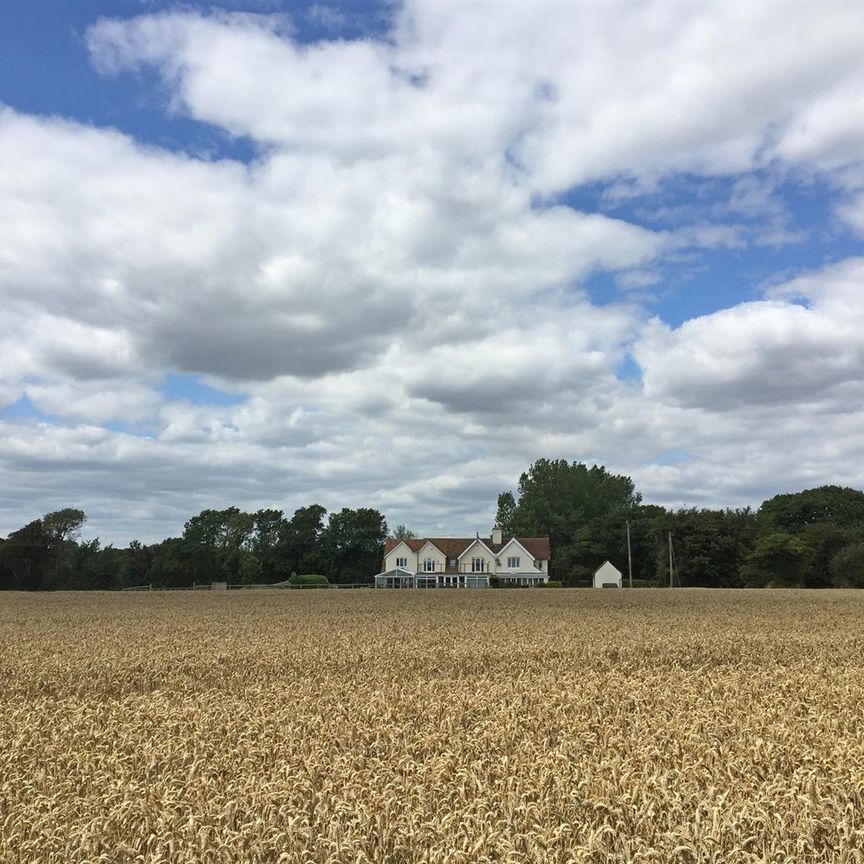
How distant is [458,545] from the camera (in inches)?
4943

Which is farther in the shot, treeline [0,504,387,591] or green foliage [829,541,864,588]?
treeline [0,504,387,591]

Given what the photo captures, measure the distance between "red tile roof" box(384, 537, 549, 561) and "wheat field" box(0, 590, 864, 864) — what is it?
10374 cm

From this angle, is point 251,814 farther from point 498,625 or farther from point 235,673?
point 498,625

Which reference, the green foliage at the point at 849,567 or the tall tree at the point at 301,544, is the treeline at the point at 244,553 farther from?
the green foliage at the point at 849,567

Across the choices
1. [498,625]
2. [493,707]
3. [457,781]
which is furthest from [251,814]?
[498,625]

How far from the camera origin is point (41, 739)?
32.3 feet

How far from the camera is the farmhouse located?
390 feet

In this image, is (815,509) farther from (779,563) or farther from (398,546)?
(398,546)

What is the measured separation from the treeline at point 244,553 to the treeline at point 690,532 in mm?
28835

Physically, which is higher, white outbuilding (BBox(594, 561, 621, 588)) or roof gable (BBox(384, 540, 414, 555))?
roof gable (BBox(384, 540, 414, 555))

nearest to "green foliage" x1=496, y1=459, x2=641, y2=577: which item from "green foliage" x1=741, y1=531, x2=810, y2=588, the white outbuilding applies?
the white outbuilding

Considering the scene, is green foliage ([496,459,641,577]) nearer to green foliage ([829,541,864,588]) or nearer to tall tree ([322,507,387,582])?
tall tree ([322,507,387,582])

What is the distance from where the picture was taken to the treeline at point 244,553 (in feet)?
411

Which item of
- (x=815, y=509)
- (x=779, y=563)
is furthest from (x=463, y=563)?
(x=815, y=509)
